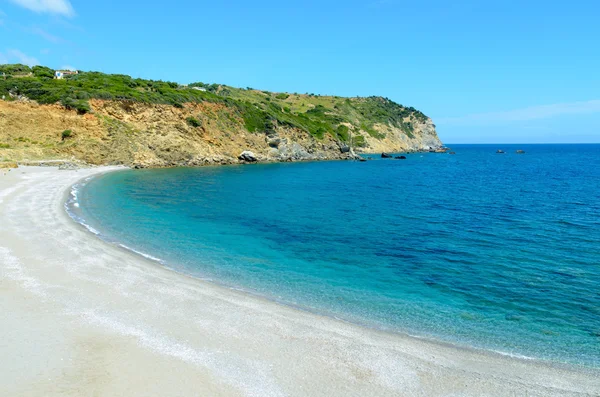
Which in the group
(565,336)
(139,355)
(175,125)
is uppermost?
(175,125)

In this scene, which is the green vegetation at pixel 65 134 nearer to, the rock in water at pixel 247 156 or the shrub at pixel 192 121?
the shrub at pixel 192 121

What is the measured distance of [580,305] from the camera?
500 inches

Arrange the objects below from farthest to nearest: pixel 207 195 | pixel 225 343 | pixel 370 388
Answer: pixel 207 195
pixel 225 343
pixel 370 388

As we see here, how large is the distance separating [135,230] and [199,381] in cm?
1642

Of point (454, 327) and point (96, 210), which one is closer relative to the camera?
point (454, 327)

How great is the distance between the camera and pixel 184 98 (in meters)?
77.4

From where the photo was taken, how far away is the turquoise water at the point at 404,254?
1162cm

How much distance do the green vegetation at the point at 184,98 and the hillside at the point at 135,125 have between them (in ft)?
0.64

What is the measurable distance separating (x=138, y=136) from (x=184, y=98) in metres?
14.8

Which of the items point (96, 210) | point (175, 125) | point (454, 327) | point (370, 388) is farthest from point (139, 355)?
point (175, 125)

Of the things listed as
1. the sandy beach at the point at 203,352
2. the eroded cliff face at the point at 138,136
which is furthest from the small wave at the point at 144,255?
the eroded cliff face at the point at 138,136

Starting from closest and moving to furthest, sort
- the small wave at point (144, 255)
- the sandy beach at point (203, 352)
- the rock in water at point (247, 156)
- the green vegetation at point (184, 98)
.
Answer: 1. the sandy beach at point (203, 352)
2. the small wave at point (144, 255)
3. the green vegetation at point (184, 98)
4. the rock in water at point (247, 156)

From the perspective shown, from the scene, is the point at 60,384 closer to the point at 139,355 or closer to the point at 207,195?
the point at 139,355

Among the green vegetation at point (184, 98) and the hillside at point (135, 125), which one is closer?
the hillside at point (135, 125)
